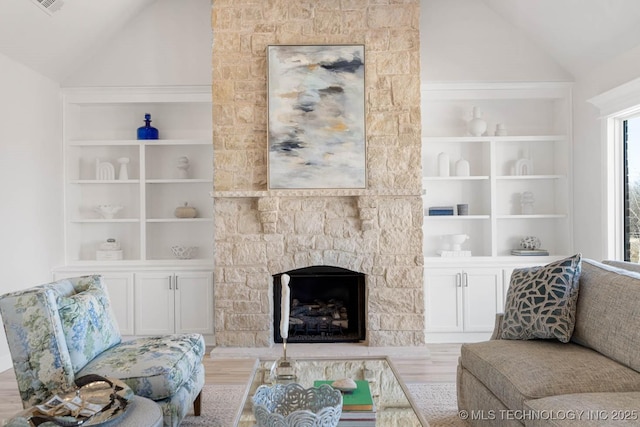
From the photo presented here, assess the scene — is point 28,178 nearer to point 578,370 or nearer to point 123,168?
point 123,168

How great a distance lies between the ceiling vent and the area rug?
3073 mm

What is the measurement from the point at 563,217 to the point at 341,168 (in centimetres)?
231

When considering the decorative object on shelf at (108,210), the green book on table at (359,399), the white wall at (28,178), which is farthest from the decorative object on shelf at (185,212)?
the green book on table at (359,399)

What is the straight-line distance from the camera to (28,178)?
14.2ft

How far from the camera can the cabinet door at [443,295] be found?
4672 mm

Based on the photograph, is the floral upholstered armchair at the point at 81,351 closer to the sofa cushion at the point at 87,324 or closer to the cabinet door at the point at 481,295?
the sofa cushion at the point at 87,324

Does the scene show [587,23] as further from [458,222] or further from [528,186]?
[458,222]

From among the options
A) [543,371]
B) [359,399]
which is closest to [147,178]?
[359,399]

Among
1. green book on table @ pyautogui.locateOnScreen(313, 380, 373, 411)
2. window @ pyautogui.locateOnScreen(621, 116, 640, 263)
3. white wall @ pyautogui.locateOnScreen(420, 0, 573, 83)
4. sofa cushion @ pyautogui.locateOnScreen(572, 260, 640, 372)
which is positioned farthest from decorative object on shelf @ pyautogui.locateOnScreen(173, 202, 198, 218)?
window @ pyautogui.locateOnScreen(621, 116, 640, 263)

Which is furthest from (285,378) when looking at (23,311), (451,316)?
(451,316)

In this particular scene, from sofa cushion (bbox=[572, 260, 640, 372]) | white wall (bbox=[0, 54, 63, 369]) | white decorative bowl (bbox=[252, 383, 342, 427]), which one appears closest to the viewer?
white decorative bowl (bbox=[252, 383, 342, 427])

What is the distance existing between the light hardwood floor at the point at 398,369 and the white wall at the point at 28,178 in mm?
584

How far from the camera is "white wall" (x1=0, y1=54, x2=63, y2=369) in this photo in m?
4.01

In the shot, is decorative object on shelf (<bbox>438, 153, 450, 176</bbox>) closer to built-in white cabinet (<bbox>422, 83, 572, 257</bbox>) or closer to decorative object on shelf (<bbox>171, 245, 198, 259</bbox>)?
built-in white cabinet (<bbox>422, 83, 572, 257</bbox>)
